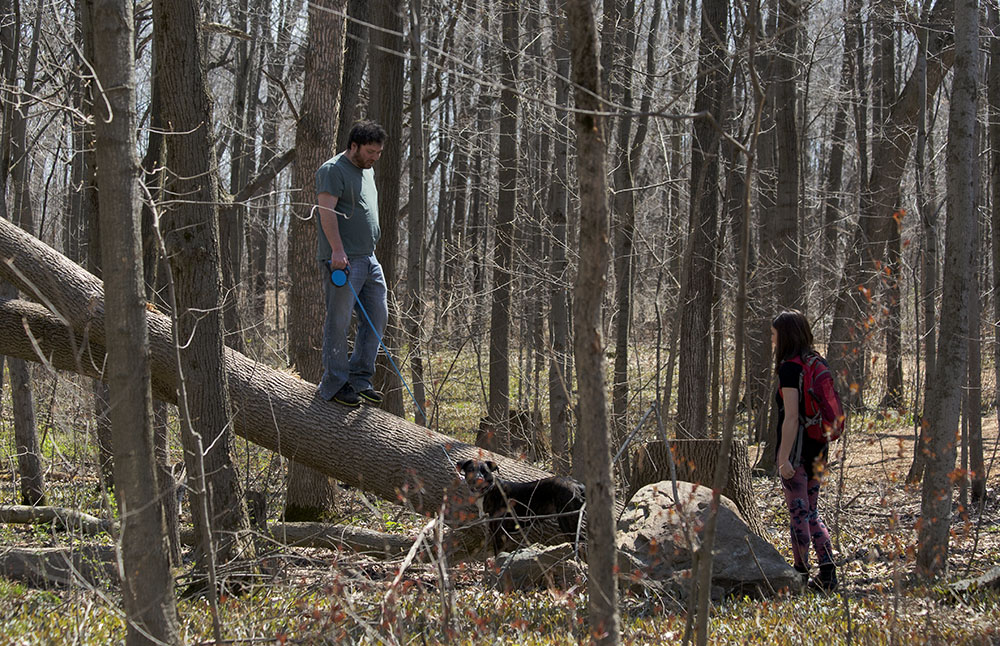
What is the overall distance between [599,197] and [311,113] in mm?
5992

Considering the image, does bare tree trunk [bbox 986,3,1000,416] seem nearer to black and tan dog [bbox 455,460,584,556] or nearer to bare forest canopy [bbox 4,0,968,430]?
bare forest canopy [bbox 4,0,968,430]

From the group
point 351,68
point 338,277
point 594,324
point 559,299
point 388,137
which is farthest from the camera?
point 559,299

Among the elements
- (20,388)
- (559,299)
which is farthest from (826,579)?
(20,388)

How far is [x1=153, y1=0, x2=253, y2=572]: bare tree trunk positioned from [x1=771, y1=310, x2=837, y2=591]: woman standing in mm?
3629

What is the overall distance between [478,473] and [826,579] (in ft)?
8.47

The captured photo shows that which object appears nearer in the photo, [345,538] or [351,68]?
[345,538]

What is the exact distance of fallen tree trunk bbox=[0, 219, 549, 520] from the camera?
22.0ft

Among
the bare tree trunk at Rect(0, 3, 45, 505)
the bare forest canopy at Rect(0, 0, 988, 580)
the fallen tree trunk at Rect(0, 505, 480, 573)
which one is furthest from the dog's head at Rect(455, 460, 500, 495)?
the bare tree trunk at Rect(0, 3, 45, 505)

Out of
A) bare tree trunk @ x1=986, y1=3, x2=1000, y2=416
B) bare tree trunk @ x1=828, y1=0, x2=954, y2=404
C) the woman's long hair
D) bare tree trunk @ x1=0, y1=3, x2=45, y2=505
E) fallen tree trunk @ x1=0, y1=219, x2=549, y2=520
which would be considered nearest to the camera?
the woman's long hair

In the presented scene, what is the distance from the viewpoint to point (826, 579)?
6062 millimetres

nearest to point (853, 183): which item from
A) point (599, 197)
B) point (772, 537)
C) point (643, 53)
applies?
point (643, 53)

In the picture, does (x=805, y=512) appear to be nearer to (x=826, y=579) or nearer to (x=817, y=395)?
(x=826, y=579)

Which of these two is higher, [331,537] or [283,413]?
[283,413]

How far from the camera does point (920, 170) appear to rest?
27.9 feet
